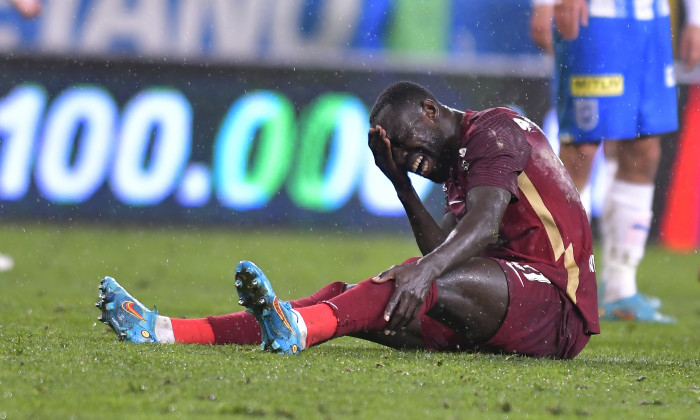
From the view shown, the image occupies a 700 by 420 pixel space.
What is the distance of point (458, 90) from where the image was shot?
11766 millimetres

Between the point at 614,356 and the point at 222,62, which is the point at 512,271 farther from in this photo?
the point at 222,62

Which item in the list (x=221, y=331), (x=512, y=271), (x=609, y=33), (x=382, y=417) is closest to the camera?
(x=382, y=417)

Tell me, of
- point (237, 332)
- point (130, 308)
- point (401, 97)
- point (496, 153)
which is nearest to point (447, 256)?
point (496, 153)

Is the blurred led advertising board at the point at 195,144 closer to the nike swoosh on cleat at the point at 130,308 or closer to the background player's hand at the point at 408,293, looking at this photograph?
the nike swoosh on cleat at the point at 130,308

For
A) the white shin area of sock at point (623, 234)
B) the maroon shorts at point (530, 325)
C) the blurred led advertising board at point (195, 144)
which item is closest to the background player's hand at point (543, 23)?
the white shin area of sock at point (623, 234)

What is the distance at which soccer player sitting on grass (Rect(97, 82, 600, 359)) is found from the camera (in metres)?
3.85

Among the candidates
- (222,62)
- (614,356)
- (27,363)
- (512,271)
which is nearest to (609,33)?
(614,356)

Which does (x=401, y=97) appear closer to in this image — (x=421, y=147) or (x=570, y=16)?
(x=421, y=147)

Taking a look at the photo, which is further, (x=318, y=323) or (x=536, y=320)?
(x=536, y=320)

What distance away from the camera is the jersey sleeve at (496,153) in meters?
3.96

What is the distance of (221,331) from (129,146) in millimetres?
7387

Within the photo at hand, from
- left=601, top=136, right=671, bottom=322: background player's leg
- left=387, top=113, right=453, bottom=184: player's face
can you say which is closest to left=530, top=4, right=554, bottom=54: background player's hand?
left=601, top=136, right=671, bottom=322: background player's leg

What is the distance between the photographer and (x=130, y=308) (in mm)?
4113

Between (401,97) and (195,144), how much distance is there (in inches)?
297
